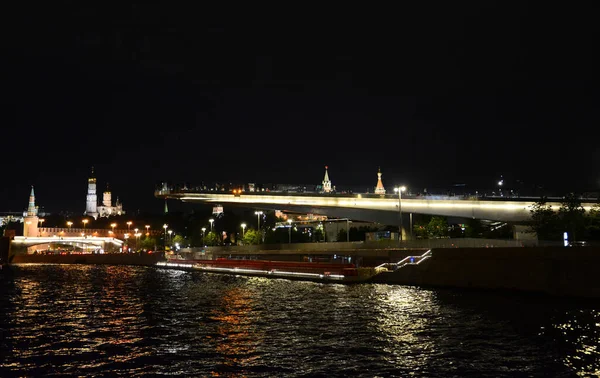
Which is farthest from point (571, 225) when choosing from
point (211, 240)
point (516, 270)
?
point (211, 240)

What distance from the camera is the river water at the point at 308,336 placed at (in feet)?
57.9

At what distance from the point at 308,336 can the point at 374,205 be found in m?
55.8

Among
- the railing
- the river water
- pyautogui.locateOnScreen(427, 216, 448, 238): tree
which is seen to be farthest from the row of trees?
pyautogui.locateOnScreen(427, 216, 448, 238): tree

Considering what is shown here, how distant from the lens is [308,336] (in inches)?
899

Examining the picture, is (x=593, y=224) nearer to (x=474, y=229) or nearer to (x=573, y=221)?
(x=573, y=221)

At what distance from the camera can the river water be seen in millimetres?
17656

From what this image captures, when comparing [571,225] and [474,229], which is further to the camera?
[474,229]

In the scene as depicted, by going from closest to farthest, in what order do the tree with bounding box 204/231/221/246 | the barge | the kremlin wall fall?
1. the kremlin wall
2. the barge
3. the tree with bounding box 204/231/221/246

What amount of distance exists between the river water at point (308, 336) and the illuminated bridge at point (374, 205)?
96.2 ft

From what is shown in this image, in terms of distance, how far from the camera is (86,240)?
152 meters

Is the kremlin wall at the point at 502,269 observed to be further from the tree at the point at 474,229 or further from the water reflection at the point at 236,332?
the tree at the point at 474,229

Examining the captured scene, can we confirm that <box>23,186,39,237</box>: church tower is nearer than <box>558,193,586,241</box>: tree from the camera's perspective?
No

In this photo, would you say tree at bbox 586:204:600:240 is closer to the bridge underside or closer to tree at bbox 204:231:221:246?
the bridge underside

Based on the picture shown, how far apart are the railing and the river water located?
627 centimetres
